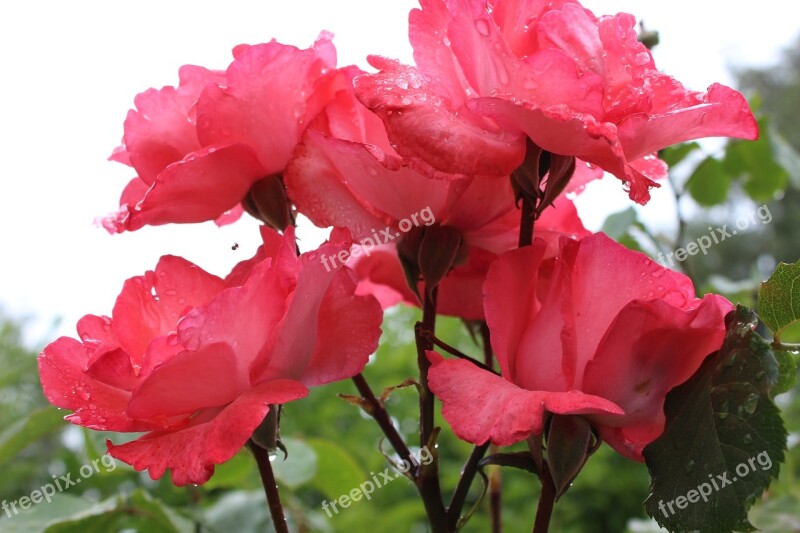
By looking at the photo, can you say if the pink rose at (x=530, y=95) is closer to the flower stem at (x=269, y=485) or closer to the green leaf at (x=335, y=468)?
the flower stem at (x=269, y=485)

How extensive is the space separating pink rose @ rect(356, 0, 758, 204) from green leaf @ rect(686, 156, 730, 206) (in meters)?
0.77

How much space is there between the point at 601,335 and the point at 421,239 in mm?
147

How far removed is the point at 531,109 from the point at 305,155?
17cm

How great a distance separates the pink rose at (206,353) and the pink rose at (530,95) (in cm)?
8

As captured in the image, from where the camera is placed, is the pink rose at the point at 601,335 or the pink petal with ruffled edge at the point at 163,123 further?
the pink petal with ruffled edge at the point at 163,123

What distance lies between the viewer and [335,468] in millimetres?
1046

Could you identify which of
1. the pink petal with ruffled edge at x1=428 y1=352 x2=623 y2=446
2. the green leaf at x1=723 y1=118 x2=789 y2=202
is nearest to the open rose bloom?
the pink petal with ruffled edge at x1=428 y1=352 x2=623 y2=446

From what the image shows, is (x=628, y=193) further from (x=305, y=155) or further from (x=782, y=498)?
(x=782, y=498)

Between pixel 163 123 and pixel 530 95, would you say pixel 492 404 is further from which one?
pixel 163 123

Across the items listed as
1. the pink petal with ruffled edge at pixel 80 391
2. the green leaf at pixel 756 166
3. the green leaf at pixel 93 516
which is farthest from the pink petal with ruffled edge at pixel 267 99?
the green leaf at pixel 756 166

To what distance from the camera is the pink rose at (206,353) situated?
402 mm

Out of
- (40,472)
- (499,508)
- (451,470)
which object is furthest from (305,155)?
(40,472)

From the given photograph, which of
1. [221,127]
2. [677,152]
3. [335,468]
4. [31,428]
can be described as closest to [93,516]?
[31,428]

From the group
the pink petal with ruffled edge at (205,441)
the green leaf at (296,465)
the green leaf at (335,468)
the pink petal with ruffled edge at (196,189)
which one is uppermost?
the pink petal with ruffled edge at (196,189)
